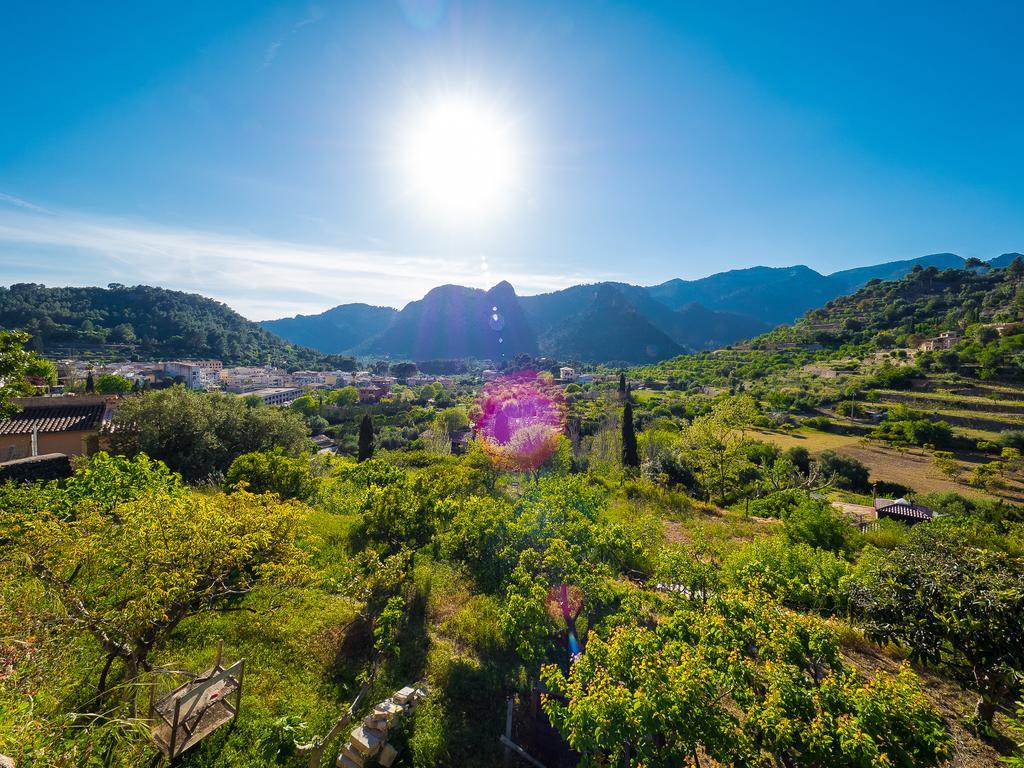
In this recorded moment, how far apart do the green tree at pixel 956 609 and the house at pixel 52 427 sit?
84.5ft

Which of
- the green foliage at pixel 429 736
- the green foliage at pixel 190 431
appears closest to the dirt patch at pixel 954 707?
the green foliage at pixel 429 736

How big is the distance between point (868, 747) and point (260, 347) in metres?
141

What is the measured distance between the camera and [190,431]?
17.0 metres

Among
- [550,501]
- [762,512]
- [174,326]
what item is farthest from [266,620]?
[174,326]

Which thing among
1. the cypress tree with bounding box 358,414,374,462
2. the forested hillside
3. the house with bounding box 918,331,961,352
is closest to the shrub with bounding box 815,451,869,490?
the cypress tree with bounding box 358,414,374,462

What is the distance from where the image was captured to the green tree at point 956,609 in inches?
219

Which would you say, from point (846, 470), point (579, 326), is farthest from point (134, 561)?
point (579, 326)

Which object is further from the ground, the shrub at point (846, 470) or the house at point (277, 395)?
the house at point (277, 395)

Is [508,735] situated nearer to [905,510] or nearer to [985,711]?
[985,711]

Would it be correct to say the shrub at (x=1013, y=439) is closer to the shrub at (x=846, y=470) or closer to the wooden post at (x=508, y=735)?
the shrub at (x=846, y=470)

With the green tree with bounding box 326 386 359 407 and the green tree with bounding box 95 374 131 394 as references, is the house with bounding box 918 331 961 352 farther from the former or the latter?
the green tree with bounding box 95 374 131 394

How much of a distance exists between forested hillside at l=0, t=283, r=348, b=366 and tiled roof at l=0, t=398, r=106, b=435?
88.1 m

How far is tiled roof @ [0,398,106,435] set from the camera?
14.9 meters

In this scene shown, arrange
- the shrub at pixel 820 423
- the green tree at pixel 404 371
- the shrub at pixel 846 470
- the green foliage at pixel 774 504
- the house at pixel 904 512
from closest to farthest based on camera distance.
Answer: the green foliage at pixel 774 504 < the house at pixel 904 512 < the shrub at pixel 846 470 < the shrub at pixel 820 423 < the green tree at pixel 404 371
